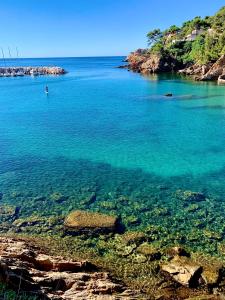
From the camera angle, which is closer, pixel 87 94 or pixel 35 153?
pixel 35 153

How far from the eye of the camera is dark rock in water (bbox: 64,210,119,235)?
53.9 ft

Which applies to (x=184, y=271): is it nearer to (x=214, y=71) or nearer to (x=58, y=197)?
(x=58, y=197)

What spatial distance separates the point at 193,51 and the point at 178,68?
6963 mm

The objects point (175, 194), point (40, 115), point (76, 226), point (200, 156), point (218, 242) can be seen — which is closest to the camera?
point (218, 242)

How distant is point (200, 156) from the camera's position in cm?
2681

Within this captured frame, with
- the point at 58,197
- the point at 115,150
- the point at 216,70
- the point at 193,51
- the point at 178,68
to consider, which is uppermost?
the point at 193,51

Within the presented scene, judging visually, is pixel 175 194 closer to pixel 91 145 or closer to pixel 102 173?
pixel 102 173

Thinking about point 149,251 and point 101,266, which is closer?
point 101,266

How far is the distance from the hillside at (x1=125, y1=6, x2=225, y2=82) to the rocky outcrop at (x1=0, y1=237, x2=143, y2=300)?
6546cm

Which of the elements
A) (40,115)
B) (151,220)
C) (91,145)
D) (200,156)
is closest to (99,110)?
(40,115)

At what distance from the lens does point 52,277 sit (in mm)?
10852

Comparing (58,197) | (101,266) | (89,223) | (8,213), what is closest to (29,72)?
(58,197)

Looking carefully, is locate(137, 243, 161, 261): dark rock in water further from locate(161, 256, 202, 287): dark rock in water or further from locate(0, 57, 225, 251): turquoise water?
locate(0, 57, 225, 251): turquoise water

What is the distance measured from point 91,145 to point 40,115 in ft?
58.0
